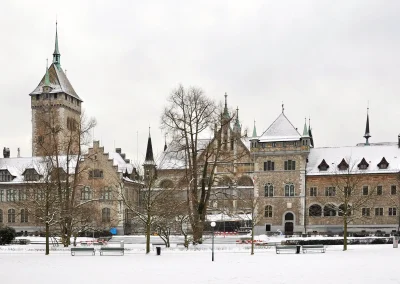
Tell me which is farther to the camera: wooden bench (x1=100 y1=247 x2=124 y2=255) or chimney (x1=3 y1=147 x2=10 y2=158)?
chimney (x1=3 y1=147 x2=10 y2=158)

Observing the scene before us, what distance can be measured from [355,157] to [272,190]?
425 inches

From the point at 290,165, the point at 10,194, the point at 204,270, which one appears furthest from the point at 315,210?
the point at 204,270

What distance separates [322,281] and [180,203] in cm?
2263

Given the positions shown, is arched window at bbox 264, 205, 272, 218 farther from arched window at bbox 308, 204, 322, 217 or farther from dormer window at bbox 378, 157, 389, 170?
dormer window at bbox 378, 157, 389, 170

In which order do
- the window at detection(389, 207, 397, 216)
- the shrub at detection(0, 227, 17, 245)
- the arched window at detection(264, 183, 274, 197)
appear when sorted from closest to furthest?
the shrub at detection(0, 227, 17, 245) < the window at detection(389, 207, 397, 216) < the arched window at detection(264, 183, 274, 197)

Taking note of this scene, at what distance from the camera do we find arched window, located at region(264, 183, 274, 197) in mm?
66500

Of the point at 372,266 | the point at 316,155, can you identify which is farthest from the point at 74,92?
the point at 372,266

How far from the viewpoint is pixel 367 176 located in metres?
64.1

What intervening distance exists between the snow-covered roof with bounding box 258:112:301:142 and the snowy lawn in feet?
120

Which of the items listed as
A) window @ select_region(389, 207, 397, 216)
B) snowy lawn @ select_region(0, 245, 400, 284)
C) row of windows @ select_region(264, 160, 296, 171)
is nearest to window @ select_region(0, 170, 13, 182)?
row of windows @ select_region(264, 160, 296, 171)

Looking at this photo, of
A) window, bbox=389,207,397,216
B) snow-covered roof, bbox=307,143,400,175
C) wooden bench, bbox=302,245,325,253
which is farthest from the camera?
snow-covered roof, bbox=307,143,400,175

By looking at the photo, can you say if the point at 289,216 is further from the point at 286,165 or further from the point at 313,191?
the point at 286,165

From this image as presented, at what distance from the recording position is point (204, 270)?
24.4 meters

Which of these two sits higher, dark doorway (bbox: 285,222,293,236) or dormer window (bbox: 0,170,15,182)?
dormer window (bbox: 0,170,15,182)
